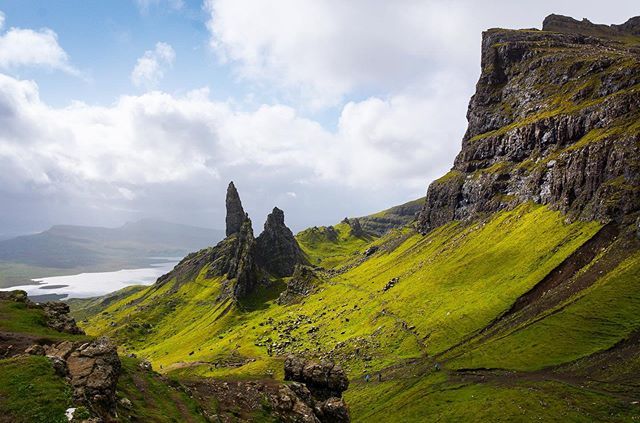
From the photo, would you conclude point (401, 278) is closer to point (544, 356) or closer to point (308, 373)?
point (544, 356)

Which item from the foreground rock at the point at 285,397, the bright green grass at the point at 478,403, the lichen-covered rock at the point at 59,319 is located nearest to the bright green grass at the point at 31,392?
the foreground rock at the point at 285,397

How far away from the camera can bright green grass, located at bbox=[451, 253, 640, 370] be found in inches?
3337

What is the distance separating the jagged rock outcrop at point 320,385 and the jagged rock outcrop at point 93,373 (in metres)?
25.7

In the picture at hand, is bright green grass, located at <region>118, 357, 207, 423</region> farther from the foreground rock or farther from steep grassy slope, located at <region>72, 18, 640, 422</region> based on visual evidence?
steep grassy slope, located at <region>72, 18, 640, 422</region>

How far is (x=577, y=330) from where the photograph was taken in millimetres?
89875

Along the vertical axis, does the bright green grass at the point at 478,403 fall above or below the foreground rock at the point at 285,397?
below

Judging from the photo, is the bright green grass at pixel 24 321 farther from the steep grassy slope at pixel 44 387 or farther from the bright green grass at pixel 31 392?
the bright green grass at pixel 31 392

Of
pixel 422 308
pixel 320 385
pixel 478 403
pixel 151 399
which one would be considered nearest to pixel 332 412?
pixel 320 385

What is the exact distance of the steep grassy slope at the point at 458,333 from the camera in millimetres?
79812

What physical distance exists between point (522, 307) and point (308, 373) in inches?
3198

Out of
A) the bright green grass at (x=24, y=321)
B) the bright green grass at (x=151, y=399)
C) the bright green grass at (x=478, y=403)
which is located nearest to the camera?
the bright green grass at (x=151, y=399)

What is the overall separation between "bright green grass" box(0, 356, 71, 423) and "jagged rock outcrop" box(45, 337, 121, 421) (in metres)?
1.18

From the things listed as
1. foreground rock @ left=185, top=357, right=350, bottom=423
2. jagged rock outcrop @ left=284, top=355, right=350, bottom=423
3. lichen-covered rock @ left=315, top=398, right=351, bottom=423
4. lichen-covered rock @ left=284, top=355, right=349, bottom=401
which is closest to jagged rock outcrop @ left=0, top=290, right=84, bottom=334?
foreground rock @ left=185, top=357, right=350, bottom=423

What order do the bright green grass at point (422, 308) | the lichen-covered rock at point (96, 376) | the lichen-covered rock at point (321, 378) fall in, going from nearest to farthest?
the lichen-covered rock at point (96, 376)
the lichen-covered rock at point (321, 378)
the bright green grass at point (422, 308)
